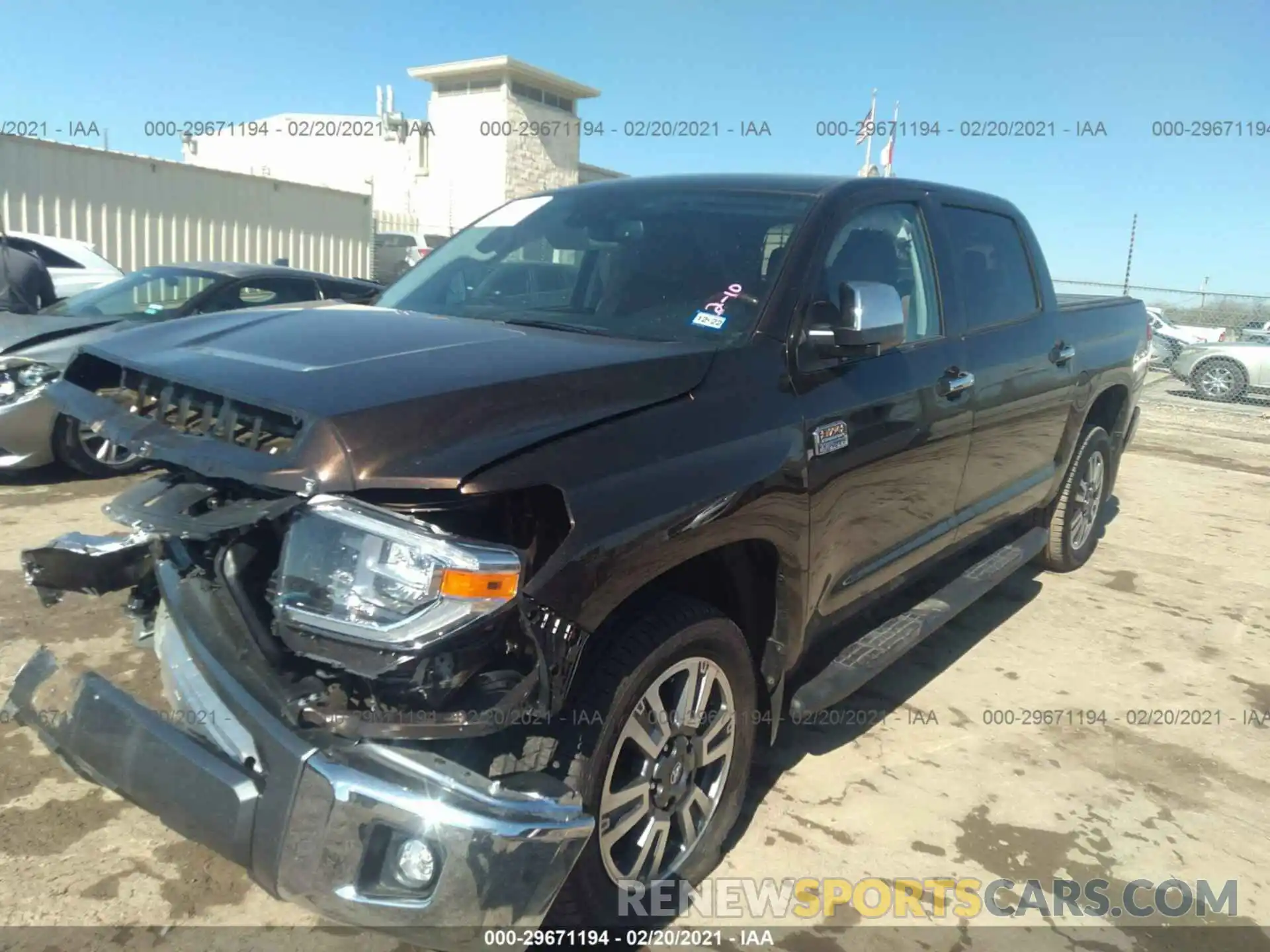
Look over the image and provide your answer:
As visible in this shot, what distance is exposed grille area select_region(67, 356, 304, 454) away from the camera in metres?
2.00

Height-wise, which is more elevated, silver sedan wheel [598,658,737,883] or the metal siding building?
the metal siding building

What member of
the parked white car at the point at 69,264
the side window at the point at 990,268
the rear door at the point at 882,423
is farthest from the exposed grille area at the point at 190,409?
the parked white car at the point at 69,264

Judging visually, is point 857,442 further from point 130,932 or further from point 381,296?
point 130,932

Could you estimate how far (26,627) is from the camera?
389 cm

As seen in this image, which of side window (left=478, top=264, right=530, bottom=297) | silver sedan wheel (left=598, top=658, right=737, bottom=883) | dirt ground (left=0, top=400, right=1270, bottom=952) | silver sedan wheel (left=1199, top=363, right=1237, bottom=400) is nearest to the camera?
silver sedan wheel (left=598, top=658, right=737, bottom=883)

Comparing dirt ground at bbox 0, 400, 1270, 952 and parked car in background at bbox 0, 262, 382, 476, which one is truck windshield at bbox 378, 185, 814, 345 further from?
dirt ground at bbox 0, 400, 1270, 952

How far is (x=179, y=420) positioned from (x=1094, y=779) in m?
3.24

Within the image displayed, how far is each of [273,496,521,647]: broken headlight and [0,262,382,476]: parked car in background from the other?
2980 millimetres

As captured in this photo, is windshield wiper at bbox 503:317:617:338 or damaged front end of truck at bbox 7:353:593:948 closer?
damaged front end of truck at bbox 7:353:593:948

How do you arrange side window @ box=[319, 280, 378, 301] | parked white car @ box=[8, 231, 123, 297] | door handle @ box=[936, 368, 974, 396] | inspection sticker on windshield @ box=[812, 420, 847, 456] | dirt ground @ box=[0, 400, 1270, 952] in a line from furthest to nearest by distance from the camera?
parked white car @ box=[8, 231, 123, 297] < side window @ box=[319, 280, 378, 301] < door handle @ box=[936, 368, 974, 396] < inspection sticker on windshield @ box=[812, 420, 847, 456] < dirt ground @ box=[0, 400, 1270, 952]

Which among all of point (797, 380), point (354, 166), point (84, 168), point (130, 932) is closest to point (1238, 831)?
point (797, 380)

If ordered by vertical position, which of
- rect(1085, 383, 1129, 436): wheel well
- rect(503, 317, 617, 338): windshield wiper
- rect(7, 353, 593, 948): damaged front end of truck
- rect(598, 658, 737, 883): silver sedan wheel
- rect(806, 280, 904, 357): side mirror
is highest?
rect(806, 280, 904, 357): side mirror

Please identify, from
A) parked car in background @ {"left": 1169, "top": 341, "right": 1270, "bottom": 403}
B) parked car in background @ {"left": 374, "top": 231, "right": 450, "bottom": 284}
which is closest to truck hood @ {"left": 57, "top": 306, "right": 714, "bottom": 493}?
parked car in background @ {"left": 1169, "top": 341, "right": 1270, "bottom": 403}

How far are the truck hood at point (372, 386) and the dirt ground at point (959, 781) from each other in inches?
32.0
